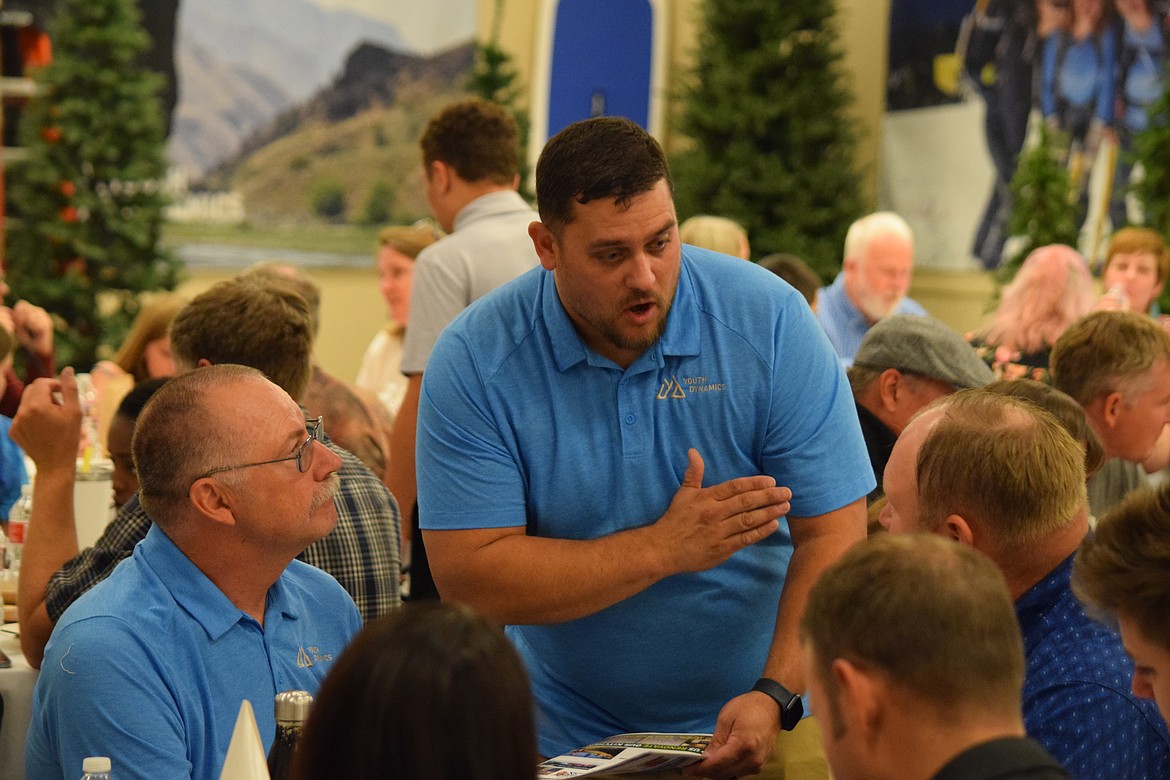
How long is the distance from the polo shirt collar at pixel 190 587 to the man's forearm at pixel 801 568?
88 centimetres

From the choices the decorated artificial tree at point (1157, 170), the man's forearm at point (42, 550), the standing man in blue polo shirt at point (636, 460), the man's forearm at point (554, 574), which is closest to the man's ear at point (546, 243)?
the standing man in blue polo shirt at point (636, 460)

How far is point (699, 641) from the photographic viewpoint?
93.1 inches

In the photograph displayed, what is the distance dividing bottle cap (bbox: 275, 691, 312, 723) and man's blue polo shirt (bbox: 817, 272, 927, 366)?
5294 millimetres

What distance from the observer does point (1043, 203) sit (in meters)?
8.03

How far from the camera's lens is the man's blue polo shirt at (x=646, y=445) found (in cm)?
232

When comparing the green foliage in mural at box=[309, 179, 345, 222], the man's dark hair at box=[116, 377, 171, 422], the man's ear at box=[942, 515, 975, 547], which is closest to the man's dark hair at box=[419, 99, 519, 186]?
the man's dark hair at box=[116, 377, 171, 422]

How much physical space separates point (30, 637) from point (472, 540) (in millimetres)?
1104

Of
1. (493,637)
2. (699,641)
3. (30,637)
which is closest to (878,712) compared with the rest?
(493,637)

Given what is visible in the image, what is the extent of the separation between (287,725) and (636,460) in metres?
0.81

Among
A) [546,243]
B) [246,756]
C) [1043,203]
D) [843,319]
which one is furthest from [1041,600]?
[1043,203]

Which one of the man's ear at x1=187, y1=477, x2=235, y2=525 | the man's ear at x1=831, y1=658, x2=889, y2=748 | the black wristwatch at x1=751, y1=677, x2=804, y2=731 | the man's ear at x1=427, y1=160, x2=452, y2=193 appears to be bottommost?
the black wristwatch at x1=751, y1=677, x2=804, y2=731

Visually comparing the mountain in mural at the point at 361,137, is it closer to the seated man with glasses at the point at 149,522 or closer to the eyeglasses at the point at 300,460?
the seated man with glasses at the point at 149,522

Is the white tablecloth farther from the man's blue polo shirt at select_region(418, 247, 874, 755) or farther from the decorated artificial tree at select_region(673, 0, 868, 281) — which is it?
the decorated artificial tree at select_region(673, 0, 868, 281)

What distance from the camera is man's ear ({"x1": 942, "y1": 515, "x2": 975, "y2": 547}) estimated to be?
1969mm
